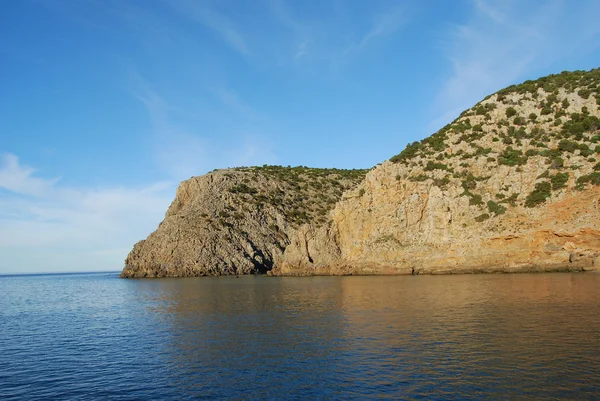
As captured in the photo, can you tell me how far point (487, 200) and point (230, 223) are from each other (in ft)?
196

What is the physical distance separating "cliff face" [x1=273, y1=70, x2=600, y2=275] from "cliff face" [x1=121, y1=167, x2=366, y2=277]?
17016 mm

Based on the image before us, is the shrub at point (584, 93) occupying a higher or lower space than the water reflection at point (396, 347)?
higher

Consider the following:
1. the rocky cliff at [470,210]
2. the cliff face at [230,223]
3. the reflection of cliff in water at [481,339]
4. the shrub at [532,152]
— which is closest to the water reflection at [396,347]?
the reflection of cliff in water at [481,339]

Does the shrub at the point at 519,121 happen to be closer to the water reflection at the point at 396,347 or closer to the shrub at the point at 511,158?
the shrub at the point at 511,158

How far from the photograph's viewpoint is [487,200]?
65.4m

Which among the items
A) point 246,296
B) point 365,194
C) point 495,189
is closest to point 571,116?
point 495,189

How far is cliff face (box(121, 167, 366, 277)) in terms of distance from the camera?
9744 cm

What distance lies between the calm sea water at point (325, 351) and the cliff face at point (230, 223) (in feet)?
191

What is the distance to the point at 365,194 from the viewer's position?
254 ft

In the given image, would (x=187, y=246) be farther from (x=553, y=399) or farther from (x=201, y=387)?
(x=553, y=399)

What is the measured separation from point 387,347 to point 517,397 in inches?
287

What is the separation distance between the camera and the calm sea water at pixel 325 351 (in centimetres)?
1534

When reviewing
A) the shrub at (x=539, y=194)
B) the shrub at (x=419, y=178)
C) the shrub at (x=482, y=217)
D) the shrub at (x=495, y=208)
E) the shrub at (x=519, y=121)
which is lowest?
the shrub at (x=482, y=217)

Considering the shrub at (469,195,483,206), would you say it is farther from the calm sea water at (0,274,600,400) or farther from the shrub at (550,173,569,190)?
the calm sea water at (0,274,600,400)
